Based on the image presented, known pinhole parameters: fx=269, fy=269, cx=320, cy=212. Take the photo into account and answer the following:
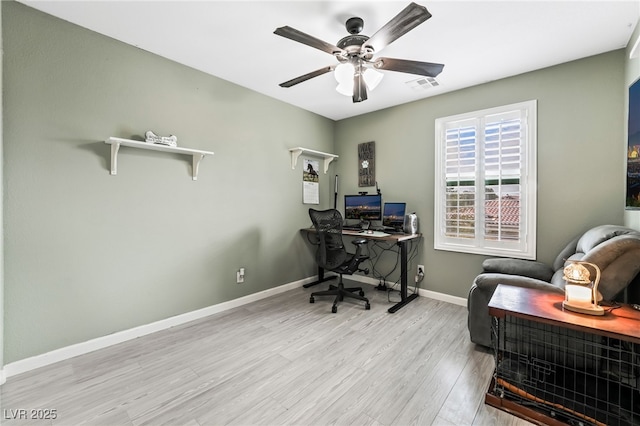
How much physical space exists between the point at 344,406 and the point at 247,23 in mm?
2687

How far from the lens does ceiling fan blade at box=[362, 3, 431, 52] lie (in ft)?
4.58

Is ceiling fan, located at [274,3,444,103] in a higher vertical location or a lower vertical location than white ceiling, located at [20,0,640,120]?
lower

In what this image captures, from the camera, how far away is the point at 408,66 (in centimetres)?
200

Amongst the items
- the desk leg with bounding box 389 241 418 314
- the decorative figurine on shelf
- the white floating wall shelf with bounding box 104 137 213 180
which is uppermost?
the decorative figurine on shelf

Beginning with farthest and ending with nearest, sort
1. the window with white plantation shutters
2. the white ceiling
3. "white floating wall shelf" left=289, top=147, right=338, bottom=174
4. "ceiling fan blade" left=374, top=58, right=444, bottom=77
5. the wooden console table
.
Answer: "white floating wall shelf" left=289, top=147, right=338, bottom=174 < the window with white plantation shutters < "ceiling fan blade" left=374, top=58, right=444, bottom=77 < the white ceiling < the wooden console table

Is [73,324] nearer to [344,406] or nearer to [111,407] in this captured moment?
[111,407]

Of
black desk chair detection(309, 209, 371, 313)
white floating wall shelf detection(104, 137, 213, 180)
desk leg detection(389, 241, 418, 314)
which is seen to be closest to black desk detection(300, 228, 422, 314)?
desk leg detection(389, 241, 418, 314)

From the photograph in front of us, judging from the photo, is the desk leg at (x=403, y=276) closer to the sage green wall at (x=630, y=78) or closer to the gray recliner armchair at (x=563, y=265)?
the gray recliner armchair at (x=563, y=265)

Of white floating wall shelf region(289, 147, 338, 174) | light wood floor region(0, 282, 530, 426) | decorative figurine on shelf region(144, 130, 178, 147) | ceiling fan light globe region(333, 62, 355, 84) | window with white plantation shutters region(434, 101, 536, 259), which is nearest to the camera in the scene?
light wood floor region(0, 282, 530, 426)

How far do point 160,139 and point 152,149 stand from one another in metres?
0.16

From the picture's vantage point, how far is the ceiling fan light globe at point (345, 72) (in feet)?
6.81

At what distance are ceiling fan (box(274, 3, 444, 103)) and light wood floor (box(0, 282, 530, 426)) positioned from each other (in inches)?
81.6

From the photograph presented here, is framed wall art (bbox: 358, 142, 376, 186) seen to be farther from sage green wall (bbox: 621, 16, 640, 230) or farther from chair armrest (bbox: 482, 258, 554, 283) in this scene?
sage green wall (bbox: 621, 16, 640, 230)

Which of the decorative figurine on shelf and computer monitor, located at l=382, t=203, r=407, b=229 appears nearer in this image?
the decorative figurine on shelf
